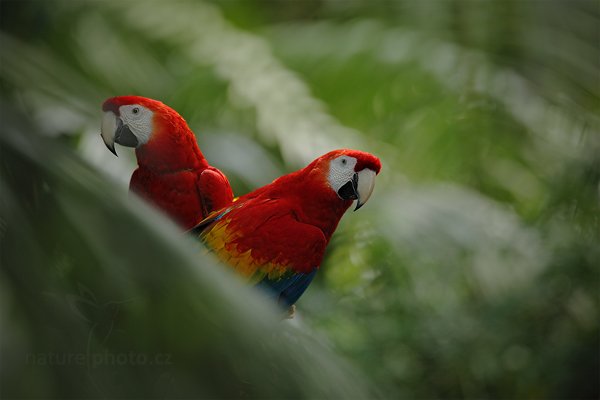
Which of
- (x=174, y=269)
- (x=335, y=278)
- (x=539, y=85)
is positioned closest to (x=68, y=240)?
(x=174, y=269)

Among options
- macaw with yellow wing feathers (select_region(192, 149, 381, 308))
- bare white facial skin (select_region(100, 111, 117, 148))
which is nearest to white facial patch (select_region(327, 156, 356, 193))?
macaw with yellow wing feathers (select_region(192, 149, 381, 308))

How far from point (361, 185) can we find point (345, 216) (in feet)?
2.29

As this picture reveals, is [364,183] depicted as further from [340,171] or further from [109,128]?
[109,128]

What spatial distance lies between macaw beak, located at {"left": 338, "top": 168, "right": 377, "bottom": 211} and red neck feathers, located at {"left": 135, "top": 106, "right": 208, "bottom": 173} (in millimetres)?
75

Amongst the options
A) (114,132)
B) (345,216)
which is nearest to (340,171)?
(114,132)

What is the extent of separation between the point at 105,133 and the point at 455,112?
0.74m

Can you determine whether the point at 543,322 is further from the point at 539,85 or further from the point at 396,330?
the point at 539,85

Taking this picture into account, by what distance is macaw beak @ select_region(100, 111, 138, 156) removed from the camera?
0.97 feet

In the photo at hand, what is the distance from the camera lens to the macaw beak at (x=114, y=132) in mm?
295

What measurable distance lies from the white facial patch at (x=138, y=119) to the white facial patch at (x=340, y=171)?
9 cm

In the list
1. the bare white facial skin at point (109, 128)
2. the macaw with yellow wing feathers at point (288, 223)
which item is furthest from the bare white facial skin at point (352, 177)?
the bare white facial skin at point (109, 128)

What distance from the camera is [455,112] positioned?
96cm

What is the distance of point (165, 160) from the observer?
0.31 m

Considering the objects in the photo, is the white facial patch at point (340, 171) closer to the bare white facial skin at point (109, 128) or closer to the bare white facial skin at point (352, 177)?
the bare white facial skin at point (352, 177)
